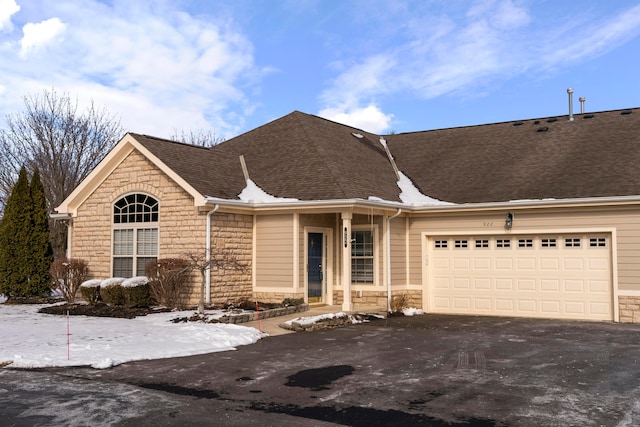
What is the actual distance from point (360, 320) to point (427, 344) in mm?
3572

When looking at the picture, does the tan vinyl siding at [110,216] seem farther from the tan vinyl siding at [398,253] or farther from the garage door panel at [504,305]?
the garage door panel at [504,305]

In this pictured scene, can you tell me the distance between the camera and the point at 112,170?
56.5ft

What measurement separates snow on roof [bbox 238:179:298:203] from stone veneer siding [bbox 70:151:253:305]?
1.65ft

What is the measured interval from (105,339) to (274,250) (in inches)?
242

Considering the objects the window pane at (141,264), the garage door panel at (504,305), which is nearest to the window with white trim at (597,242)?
the garage door panel at (504,305)

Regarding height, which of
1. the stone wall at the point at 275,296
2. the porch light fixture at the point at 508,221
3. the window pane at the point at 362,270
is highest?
the porch light fixture at the point at 508,221

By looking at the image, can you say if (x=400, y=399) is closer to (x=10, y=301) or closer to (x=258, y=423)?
(x=258, y=423)

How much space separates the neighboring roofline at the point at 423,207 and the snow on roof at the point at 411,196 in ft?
1.03

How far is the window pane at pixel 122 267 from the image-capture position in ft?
54.9

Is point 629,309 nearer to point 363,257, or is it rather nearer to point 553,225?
point 553,225

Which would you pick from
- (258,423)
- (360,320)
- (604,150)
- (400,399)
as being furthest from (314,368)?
(604,150)

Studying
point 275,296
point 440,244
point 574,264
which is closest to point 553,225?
point 574,264

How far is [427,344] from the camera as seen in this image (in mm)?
11086

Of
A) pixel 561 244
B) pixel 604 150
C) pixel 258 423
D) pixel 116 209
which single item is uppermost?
pixel 604 150
